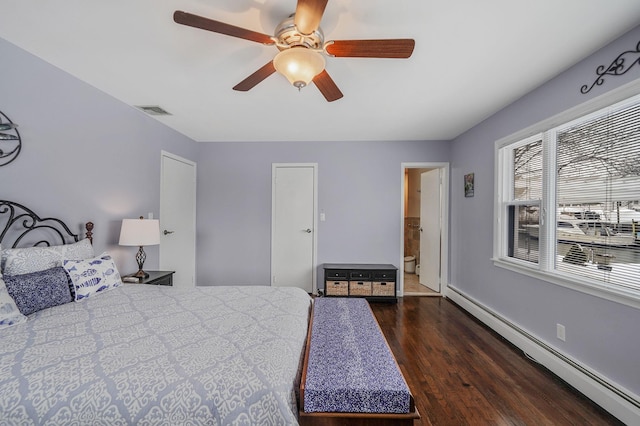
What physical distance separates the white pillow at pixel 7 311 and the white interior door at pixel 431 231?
14.7 ft

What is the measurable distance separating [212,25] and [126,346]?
160 centimetres

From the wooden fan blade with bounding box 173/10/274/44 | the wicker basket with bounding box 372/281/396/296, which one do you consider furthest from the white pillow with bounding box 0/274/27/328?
the wicker basket with bounding box 372/281/396/296

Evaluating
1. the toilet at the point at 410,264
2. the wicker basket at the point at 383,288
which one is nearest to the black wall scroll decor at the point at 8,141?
the wicker basket at the point at 383,288

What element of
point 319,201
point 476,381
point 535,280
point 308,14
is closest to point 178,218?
point 319,201

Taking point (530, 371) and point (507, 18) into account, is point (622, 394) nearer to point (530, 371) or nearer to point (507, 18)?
point (530, 371)

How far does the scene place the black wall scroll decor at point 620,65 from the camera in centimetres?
159

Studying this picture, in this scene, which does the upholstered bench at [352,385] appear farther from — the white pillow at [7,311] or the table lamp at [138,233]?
the table lamp at [138,233]

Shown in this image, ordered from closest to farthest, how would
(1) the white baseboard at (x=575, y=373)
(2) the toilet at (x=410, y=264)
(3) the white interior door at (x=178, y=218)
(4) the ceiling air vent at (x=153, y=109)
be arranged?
(1) the white baseboard at (x=575, y=373), (4) the ceiling air vent at (x=153, y=109), (3) the white interior door at (x=178, y=218), (2) the toilet at (x=410, y=264)

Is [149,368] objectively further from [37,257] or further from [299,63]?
[299,63]

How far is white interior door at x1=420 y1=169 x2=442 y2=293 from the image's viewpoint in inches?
163

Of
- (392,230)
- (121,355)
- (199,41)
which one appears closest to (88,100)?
(199,41)

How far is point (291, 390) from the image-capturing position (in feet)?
3.52

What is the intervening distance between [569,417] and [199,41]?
3442 millimetres

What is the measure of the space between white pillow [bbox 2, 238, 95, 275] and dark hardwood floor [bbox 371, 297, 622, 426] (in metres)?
2.69
